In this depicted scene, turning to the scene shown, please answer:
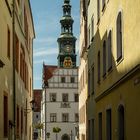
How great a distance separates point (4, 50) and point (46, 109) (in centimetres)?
7185

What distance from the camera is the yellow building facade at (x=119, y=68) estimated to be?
44.7ft

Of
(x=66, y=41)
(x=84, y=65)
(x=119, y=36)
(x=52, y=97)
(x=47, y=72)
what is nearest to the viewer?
(x=119, y=36)

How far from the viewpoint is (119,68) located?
1669cm

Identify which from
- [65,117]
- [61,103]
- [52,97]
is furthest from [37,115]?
[65,117]

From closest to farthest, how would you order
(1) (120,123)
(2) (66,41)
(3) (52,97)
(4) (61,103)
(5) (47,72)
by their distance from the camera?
1. (1) (120,123)
2. (3) (52,97)
3. (4) (61,103)
4. (5) (47,72)
5. (2) (66,41)

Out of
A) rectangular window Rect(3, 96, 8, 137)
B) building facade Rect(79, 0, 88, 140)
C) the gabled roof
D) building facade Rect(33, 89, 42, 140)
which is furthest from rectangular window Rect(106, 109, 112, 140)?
building facade Rect(33, 89, 42, 140)

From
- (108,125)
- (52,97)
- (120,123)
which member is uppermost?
(52,97)

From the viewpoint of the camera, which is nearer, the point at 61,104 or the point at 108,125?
→ the point at 108,125

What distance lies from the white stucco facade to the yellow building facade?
62.7m

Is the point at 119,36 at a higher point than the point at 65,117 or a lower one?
higher

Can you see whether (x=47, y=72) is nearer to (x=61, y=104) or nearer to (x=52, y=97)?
(x=52, y=97)

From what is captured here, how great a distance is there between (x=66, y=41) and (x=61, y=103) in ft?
60.1

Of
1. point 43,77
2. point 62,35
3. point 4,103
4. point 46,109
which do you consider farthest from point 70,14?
point 4,103

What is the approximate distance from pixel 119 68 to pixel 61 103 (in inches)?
2827
